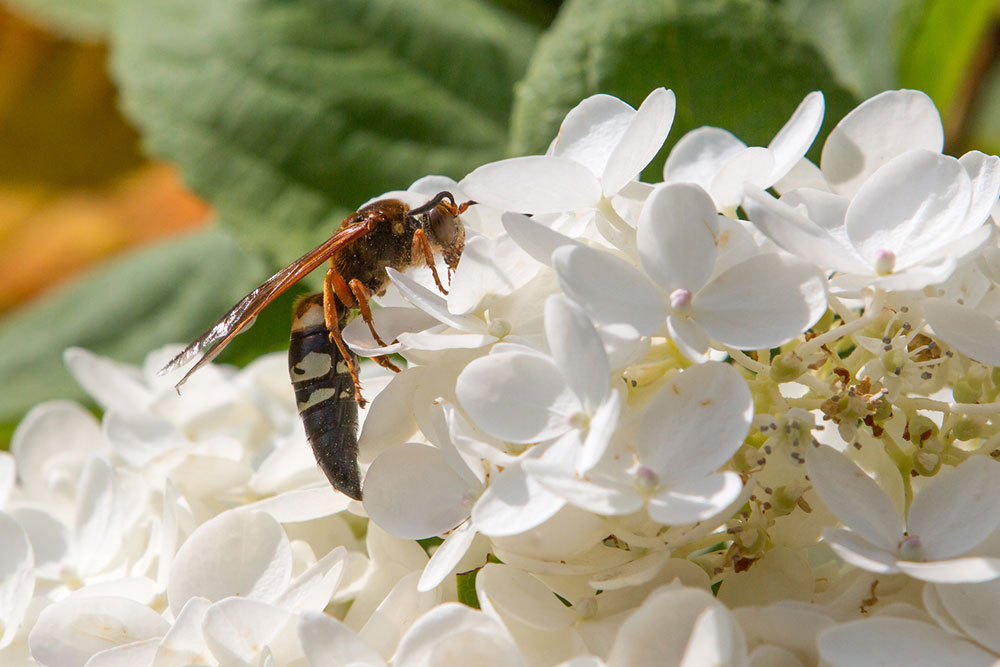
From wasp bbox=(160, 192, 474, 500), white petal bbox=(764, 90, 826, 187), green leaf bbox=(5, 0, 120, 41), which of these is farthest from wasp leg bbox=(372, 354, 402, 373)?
green leaf bbox=(5, 0, 120, 41)

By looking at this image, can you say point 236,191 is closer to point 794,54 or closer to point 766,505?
point 794,54

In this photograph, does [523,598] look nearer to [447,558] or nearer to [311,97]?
[447,558]

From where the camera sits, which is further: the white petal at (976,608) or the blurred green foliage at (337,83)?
the blurred green foliage at (337,83)

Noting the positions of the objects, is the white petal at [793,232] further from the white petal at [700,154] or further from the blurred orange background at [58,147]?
the blurred orange background at [58,147]

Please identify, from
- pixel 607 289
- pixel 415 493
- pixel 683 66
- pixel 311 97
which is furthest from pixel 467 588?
pixel 311 97

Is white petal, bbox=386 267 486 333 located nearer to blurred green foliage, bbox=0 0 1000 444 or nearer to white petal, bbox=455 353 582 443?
white petal, bbox=455 353 582 443

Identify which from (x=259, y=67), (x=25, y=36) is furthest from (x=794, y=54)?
(x=25, y=36)

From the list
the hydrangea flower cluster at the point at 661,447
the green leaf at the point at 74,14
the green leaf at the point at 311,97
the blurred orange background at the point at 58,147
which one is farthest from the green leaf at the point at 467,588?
the blurred orange background at the point at 58,147
